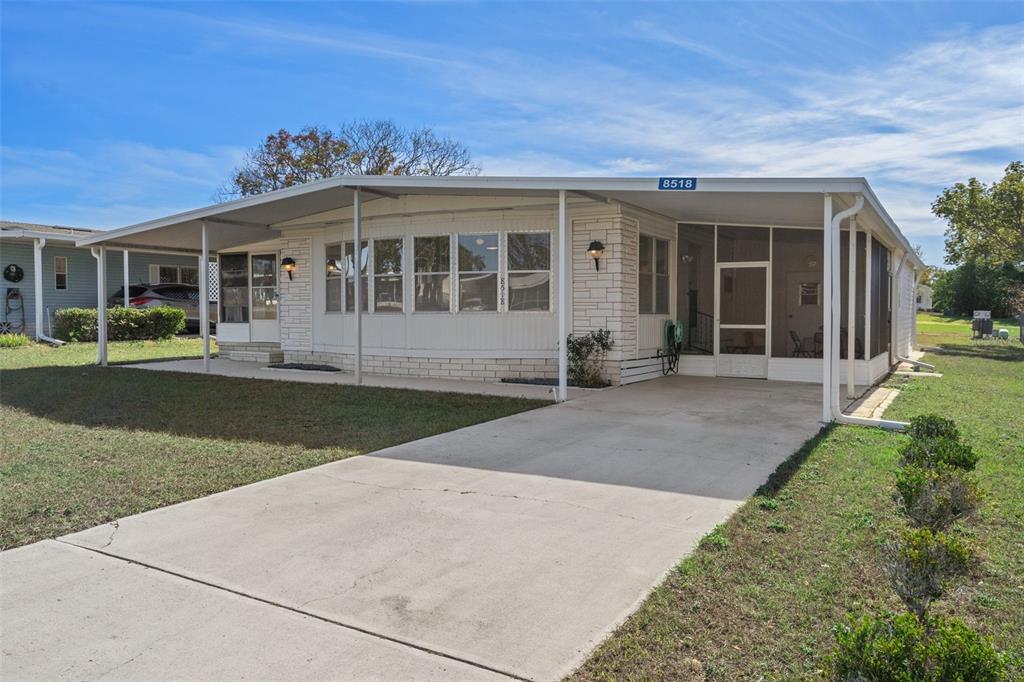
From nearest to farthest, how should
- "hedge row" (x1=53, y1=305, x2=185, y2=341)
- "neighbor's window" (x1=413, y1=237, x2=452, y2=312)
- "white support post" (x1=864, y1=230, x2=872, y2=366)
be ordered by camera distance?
1. "white support post" (x1=864, y1=230, x2=872, y2=366)
2. "neighbor's window" (x1=413, y1=237, x2=452, y2=312)
3. "hedge row" (x1=53, y1=305, x2=185, y2=341)

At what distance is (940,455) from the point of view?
4777 millimetres

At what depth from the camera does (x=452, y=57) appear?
12789 millimetres

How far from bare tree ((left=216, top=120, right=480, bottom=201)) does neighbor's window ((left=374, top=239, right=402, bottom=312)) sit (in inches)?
817

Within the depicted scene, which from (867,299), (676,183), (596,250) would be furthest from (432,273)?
(867,299)

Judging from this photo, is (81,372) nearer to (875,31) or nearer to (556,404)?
(556,404)

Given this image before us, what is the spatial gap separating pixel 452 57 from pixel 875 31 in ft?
23.3

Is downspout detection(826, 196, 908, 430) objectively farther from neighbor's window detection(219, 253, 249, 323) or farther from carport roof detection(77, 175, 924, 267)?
neighbor's window detection(219, 253, 249, 323)

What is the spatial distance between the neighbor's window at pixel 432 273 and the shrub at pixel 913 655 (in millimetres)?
9973

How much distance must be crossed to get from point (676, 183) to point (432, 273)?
5.10m

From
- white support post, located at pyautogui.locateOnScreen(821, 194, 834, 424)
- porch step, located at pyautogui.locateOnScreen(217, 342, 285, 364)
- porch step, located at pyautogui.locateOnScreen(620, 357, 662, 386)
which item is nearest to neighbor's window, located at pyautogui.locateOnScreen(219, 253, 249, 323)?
porch step, located at pyautogui.locateOnScreen(217, 342, 285, 364)

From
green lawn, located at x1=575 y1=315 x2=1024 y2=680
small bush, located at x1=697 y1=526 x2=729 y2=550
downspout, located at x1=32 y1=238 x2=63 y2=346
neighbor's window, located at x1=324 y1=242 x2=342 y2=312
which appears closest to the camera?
green lawn, located at x1=575 y1=315 x2=1024 y2=680

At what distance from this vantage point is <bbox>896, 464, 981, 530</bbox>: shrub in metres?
3.92

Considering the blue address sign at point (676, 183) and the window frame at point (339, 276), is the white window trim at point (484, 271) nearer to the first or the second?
the window frame at point (339, 276)

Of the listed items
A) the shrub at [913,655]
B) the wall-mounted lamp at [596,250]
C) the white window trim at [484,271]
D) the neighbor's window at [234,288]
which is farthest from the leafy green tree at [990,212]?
the shrub at [913,655]
